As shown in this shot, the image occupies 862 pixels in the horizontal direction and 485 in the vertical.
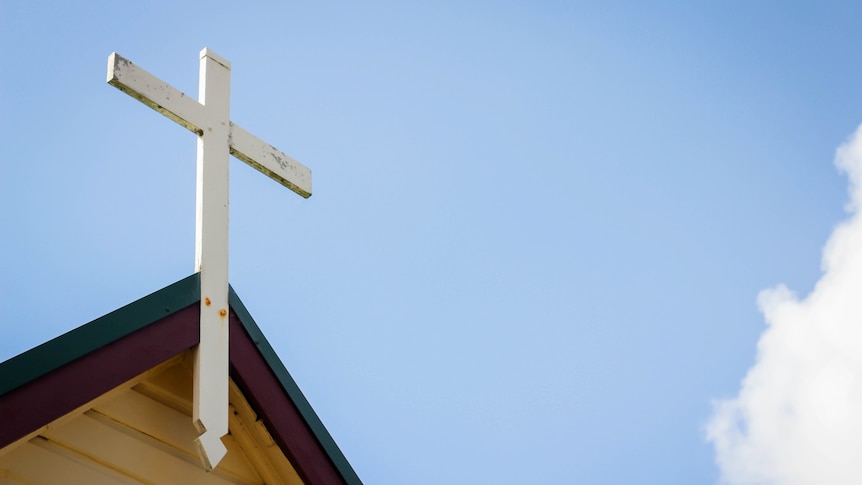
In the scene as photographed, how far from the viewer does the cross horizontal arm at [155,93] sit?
3.54 meters

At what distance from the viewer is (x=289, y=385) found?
3.54 metres

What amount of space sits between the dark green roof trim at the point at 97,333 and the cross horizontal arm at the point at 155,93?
669mm

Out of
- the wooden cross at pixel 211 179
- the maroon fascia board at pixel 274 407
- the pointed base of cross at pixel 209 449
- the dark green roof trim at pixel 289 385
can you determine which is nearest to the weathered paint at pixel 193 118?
the wooden cross at pixel 211 179

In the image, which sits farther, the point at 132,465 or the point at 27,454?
the point at 132,465

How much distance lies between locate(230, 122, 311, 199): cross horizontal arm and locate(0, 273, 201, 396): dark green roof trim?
730 millimetres

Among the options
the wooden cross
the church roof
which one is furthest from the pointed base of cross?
the church roof

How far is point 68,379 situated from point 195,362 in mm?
468

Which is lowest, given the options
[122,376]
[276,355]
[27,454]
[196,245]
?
[27,454]

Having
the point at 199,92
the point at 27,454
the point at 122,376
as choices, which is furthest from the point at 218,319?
the point at 199,92

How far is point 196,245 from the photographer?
11.4 feet

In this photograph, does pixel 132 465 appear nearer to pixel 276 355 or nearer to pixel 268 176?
pixel 276 355

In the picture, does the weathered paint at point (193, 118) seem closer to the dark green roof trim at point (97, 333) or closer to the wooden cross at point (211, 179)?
the wooden cross at point (211, 179)

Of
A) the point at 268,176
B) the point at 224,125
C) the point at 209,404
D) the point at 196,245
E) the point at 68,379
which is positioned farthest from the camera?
the point at 268,176

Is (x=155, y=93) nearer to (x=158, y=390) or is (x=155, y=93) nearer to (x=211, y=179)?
(x=211, y=179)
